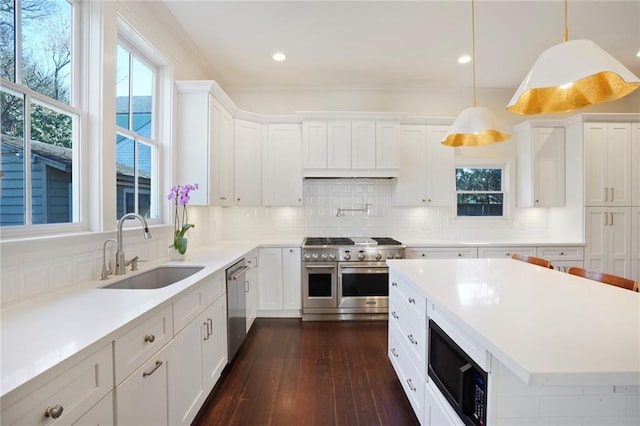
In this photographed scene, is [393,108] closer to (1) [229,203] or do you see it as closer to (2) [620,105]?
(1) [229,203]

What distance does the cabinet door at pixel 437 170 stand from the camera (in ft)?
12.7

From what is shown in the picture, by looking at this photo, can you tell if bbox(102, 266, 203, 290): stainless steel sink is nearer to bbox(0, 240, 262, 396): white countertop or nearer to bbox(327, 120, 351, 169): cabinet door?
bbox(0, 240, 262, 396): white countertop

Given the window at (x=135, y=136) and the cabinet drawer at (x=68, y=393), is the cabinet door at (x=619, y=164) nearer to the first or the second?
the cabinet drawer at (x=68, y=393)

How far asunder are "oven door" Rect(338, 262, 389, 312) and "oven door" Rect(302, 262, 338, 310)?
0.08 metres

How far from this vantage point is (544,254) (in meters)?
3.58

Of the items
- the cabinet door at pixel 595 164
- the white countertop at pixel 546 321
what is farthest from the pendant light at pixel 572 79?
the cabinet door at pixel 595 164

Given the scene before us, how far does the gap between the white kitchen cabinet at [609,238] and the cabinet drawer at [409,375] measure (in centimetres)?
305

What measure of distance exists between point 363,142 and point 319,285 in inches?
75.1

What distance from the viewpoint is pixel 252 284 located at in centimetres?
325

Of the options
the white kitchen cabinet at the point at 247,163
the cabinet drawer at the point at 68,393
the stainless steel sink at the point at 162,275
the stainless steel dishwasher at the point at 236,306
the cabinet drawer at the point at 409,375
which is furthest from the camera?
the white kitchen cabinet at the point at 247,163

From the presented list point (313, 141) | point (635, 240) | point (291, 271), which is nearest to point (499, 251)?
point (635, 240)

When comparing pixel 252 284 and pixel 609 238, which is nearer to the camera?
pixel 252 284

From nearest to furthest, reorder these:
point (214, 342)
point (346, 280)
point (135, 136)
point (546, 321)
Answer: point (546, 321) < point (214, 342) < point (135, 136) < point (346, 280)

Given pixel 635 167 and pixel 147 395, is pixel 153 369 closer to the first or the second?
pixel 147 395
